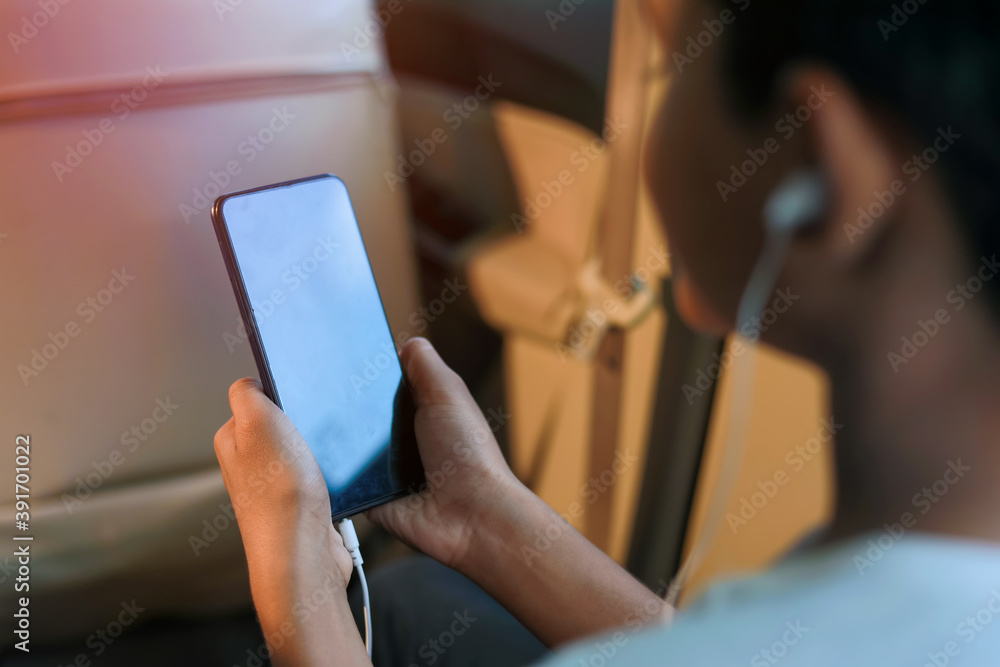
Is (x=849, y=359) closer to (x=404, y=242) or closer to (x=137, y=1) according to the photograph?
(x=404, y=242)

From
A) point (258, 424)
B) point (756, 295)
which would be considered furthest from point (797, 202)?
point (258, 424)

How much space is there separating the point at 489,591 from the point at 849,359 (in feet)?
1.05

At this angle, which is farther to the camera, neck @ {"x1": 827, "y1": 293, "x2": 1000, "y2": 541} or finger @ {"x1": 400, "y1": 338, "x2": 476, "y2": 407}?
finger @ {"x1": 400, "y1": 338, "x2": 476, "y2": 407}

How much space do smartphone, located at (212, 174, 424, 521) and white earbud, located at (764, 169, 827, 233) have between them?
28 centimetres

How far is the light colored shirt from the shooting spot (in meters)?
0.25

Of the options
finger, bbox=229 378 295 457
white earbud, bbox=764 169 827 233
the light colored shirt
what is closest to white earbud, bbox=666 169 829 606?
white earbud, bbox=764 169 827 233

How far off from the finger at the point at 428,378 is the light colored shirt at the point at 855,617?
0.26 metres

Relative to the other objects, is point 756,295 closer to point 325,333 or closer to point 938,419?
point 938,419

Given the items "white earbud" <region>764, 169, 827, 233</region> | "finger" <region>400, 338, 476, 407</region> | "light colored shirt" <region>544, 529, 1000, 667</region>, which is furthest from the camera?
"finger" <region>400, 338, 476, 407</region>

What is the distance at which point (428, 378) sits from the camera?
20.4 inches

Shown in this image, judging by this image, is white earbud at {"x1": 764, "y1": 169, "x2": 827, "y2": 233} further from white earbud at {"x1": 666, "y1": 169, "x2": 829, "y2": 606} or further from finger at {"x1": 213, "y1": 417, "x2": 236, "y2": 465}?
finger at {"x1": 213, "y1": 417, "x2": 236, "y2": 465}

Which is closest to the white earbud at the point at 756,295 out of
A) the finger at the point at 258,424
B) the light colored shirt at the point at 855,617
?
the light colored shirt at the point at 855,617

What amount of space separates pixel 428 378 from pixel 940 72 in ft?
1.19

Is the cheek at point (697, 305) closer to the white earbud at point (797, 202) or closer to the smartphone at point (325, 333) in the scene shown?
the white earbud at point (797, 202)
